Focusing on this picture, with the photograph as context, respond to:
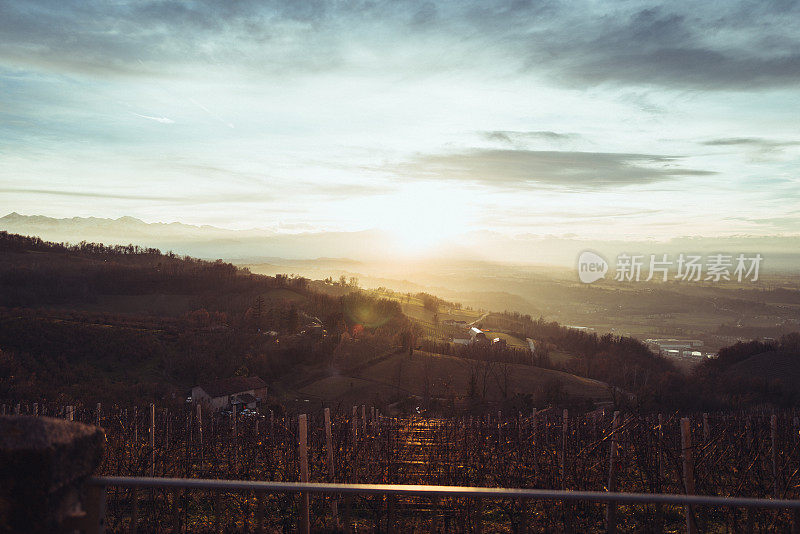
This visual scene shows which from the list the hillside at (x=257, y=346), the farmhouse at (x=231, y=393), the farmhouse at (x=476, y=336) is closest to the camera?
the farmhouse at (x=231, y=393)

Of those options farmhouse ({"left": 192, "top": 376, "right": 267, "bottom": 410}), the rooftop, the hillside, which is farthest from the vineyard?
the hillside

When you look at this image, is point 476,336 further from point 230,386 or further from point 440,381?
point 230,386

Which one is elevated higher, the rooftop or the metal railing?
the metal railing

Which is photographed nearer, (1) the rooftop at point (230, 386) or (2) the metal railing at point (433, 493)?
(2) the metal railing at point (433, 493)

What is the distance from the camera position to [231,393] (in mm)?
51250

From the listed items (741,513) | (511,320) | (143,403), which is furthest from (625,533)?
(511,320)

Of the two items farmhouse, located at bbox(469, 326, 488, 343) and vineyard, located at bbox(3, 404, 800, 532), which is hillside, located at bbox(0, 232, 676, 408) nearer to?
farmhouse, located at bbox(469, 326, 488, 343)

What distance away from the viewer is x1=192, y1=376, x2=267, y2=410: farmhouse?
1948 inches

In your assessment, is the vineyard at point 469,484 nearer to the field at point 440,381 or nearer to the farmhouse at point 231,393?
the farmhouse at point 231,393

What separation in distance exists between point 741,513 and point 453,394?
144 ft

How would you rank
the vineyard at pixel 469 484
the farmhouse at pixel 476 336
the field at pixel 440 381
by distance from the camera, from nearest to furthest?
the vineyard at pixel 469 484 < the field at pixel 440 381 < the farmhouse at pixel 476 336

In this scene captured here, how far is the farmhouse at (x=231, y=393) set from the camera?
49481mm

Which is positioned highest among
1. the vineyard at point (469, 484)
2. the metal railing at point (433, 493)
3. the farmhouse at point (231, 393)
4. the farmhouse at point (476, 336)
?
the metal railing at point (433, 493)

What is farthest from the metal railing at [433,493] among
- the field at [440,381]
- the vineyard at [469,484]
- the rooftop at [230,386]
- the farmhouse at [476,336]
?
the farmhouse at [476,336]
